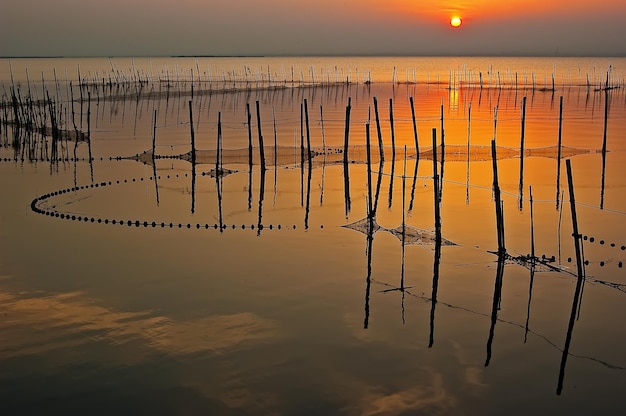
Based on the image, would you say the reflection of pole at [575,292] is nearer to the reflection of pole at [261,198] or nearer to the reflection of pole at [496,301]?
the reflection of pole at [496,301]

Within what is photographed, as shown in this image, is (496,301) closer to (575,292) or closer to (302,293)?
(575,292)

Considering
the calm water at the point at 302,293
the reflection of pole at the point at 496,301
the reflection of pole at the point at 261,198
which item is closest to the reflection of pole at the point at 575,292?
the calm water at the point at 302,293

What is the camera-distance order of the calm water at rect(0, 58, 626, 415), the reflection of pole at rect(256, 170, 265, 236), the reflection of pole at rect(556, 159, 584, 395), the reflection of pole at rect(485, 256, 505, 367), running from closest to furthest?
the calm water at rect(0, 58, 626, 415), the reflection of pole at rect(556, 159, 584, 395), the reflection of pole at rect(485, 256, 505, 367), the reflection of pole at rect(256, 170, 265, 236)

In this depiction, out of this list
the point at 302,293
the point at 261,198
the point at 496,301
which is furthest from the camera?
the point at 261,198

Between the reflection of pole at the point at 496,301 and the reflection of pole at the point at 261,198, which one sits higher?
the reflection of pole at the point at 261,198

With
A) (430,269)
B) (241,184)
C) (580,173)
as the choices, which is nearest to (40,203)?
(241,184)

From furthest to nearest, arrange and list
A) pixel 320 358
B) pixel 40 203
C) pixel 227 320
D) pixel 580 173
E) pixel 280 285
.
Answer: pixel 580 173 < pixel 40 203 < pixel 280 285 < pixel 227 320 < pixel 320 358

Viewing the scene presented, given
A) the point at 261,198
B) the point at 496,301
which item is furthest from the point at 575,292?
the point at 261,198

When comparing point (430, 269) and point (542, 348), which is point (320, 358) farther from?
point (430, 269)

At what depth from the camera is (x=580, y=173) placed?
19.4 metres

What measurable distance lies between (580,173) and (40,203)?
12969 millimetres

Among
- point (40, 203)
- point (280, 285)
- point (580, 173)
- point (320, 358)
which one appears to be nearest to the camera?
point (320, 358)

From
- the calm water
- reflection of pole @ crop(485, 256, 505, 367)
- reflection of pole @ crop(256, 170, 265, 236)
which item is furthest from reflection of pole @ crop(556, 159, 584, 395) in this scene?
reflection of pole @ crop(256, 170, 265, 236)

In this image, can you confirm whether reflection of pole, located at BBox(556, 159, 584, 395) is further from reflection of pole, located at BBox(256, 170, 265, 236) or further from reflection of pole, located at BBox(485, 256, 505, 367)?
reflection of pole, located at BBox(256, 170, 265, 236)
